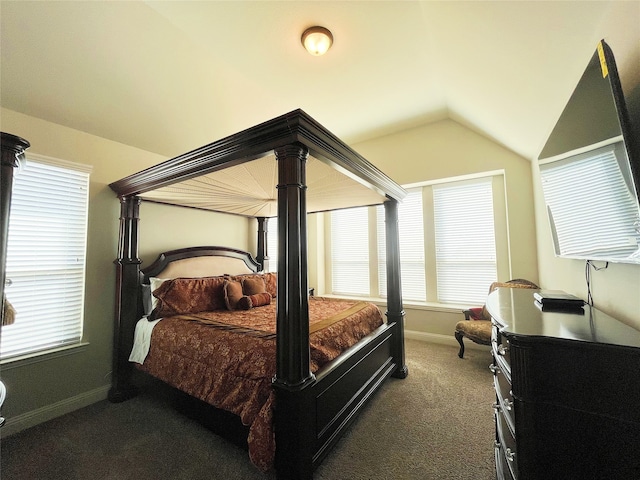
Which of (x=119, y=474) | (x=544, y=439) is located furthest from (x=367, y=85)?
(x=119, y=474)

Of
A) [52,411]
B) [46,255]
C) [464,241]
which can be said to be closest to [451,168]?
[464,241]

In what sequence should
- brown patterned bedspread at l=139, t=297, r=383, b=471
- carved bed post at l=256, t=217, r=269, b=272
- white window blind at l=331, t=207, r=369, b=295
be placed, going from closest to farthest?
brown patterned bedspread at l=139, t=297, r=383, b=471, carved bed post at l=256, t=217, r=269, b=272, white window blind at l=331, t=207, r=369, b=295

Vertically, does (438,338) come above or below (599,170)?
below

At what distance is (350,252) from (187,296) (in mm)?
2975

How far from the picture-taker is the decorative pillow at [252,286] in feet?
10.3

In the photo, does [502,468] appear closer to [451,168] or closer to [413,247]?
[413,247]

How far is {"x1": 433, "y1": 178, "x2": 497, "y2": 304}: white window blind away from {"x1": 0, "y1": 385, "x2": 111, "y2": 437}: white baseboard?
14.2 feet

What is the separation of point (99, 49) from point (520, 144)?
4.04 metres

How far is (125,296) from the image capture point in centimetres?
256

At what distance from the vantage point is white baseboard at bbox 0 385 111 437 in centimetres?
205

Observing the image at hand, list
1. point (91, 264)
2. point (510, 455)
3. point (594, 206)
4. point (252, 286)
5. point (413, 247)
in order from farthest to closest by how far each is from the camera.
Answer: point (413, 247) → point (252, 286) → point (91, 264) → point (594, 206) → point (510, 455)

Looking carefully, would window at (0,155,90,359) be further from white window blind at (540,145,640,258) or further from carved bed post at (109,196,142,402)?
white window blind at (540,145,640,258)

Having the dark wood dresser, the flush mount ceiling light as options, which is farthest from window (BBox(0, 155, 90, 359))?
the dark wood dresser

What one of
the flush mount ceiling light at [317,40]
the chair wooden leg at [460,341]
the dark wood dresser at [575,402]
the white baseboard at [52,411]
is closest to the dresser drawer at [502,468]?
the dark wood dresser at [575,402]
